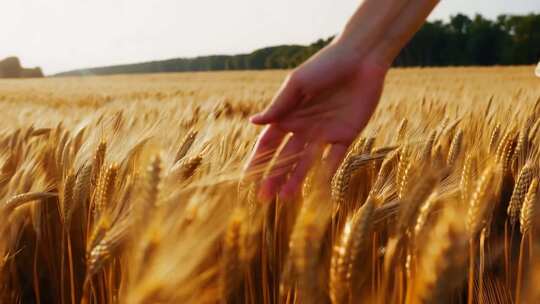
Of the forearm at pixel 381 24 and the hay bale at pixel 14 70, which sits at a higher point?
the forearm at pixel 381 24

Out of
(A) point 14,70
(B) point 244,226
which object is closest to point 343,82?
(B) point 244,226

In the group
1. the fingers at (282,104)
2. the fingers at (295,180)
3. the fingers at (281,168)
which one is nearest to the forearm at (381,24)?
the fingers at (282,104)

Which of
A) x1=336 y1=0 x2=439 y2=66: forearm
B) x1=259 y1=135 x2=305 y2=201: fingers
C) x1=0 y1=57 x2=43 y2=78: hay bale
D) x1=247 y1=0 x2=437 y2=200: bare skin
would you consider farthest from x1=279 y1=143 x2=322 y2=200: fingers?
x1=0 y1=57 x2=43 y2=78: hay bale

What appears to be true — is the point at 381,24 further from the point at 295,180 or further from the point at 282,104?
the point at 295,180

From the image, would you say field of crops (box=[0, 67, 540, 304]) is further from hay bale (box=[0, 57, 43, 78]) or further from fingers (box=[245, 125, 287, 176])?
hay bale (box=[0, 57, 43, 78])

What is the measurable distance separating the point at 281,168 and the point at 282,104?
0.96 ft

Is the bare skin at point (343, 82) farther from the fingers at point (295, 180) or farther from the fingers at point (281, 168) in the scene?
the fingers at point (295, 180)

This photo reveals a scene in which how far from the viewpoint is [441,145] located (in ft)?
5.41

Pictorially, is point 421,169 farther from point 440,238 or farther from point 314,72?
point 440,238

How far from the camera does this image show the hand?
1.50 m

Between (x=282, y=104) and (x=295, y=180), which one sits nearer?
(x=295, y=180)

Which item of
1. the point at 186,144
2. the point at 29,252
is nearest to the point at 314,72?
the point at 186,144

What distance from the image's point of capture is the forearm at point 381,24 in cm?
158

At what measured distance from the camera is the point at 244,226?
79 centimetres
